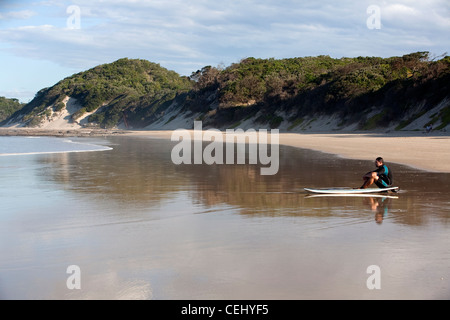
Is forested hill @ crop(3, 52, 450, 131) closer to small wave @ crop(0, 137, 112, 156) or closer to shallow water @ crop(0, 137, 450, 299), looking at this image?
small wave @ crop(0, 137, 112, 156)

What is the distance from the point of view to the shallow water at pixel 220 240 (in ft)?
15.2

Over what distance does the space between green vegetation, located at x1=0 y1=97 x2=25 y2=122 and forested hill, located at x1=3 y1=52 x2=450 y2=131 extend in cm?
4002

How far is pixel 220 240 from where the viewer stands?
20.9 feet

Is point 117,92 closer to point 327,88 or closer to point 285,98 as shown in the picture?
point 285,98

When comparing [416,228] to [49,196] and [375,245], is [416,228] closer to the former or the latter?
[375,245]

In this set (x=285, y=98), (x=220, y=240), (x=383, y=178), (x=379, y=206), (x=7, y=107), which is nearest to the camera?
(x=220, y=240)

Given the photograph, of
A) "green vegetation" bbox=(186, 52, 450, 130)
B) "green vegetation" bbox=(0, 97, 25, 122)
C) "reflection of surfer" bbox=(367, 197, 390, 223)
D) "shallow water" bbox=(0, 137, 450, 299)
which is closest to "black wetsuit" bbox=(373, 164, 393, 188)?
"shallow water" bbox=(0, 137, 450, 299)

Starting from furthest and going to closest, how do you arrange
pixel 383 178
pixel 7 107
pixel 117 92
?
1. pixel 7 107
2. pixel 117 92
3. pixel 383 178

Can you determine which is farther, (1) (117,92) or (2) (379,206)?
(1) (117,92)

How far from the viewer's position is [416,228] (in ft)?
22.6

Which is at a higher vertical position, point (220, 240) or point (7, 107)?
point (7, 107)

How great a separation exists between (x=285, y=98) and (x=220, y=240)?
46.6 m

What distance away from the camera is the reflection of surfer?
776 cm

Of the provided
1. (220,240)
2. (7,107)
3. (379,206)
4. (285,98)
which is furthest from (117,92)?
(220,240)
